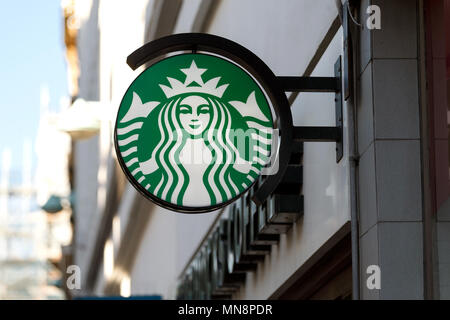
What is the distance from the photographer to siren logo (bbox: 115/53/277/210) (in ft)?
19.8

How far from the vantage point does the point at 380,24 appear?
602cm

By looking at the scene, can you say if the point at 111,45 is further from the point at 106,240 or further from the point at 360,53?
the point at 360,53

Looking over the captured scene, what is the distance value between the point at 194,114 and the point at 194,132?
3.9 inches

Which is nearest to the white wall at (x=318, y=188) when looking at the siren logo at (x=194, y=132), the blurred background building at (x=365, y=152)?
the blurred background building at (x=365, y=152)

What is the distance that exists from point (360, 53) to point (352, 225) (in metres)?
0.97

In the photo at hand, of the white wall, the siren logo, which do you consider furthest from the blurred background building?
the siren logo

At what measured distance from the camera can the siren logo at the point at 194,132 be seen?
19.8 feet

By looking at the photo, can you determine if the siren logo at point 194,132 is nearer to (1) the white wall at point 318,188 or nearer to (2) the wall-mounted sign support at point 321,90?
(2) the wall-mounted sign support at point 321,90

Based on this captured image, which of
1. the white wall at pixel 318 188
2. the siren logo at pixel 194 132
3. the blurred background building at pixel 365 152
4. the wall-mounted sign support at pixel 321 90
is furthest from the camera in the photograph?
the white wall at pixel 318 188

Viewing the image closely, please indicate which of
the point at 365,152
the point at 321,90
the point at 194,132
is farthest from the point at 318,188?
the point at 194,132

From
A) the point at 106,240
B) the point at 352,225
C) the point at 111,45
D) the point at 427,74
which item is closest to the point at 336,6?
the point at 427,74

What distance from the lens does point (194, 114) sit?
608 cm

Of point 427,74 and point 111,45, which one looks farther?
point 111,45

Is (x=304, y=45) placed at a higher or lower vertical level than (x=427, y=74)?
higher
